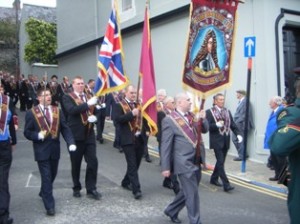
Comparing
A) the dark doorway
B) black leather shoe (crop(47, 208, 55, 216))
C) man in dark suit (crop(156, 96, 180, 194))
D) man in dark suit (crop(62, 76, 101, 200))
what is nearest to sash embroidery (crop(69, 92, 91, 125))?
man in dark suit (crop(62, 76, 101, 200))

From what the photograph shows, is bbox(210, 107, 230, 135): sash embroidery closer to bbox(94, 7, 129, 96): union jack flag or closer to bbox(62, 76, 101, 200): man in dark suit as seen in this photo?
bbox(94, 7, 129, 96): union jack flag

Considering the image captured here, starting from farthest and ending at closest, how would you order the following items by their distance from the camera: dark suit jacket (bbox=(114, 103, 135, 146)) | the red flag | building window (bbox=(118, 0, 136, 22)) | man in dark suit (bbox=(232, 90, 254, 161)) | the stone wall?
the stone wall < building window (bbox=(118, 0, 136, 22)) < man in dark suit (bbox=(232, 90, 254, 161)) < dark suit jacket (bbox=(114, 103, 135, 146)) < the red flag

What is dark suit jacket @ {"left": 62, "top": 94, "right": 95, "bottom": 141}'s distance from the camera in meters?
7.50

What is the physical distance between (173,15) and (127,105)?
24.4 ft

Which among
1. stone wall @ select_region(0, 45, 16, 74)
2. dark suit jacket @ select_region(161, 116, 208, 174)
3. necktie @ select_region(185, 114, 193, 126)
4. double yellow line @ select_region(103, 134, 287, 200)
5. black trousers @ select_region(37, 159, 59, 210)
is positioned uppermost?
stone wall @ select_region(0, 45, 16, 74)

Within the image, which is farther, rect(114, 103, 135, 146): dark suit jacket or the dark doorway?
the dark doorway

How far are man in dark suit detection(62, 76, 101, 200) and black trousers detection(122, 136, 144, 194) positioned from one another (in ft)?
1.92

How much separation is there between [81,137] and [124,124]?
0.87m

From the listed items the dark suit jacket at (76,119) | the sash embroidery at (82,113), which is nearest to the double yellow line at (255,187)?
the dark suit jacket at (76,119)

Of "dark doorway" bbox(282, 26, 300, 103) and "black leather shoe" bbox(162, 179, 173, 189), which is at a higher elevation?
"dark doorway" bbox(282, 26, 300, 103)

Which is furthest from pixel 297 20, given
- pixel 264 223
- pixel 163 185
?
pixel 264 223

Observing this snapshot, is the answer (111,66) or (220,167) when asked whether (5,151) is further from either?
(220,167)

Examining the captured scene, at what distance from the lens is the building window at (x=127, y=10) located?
17.6 meters

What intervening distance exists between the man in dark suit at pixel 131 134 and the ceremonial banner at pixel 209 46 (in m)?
1.70
